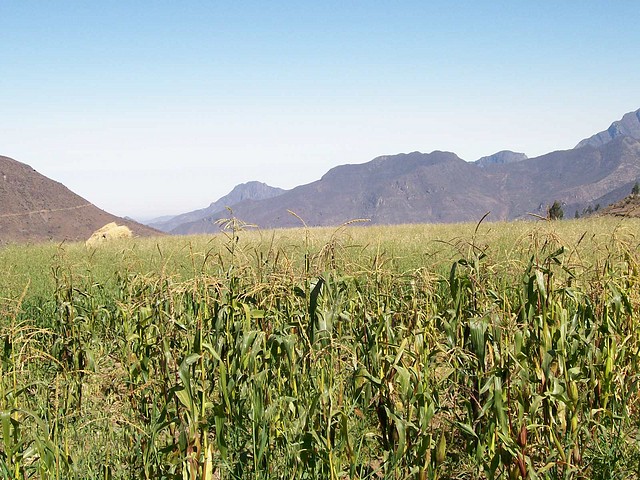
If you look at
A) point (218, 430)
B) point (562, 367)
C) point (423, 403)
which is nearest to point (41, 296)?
point (218, 430)

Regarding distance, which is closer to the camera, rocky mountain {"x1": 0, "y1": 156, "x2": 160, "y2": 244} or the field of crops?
the field of crops

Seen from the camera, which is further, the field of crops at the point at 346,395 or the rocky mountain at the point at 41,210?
→ the rocky mountain at the point at 41,210

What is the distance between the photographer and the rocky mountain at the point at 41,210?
193ft

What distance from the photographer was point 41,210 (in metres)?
64.1

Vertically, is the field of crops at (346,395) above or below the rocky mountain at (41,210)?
below

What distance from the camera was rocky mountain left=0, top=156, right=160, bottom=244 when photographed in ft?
193

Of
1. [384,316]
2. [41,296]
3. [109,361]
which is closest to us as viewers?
[384,316]

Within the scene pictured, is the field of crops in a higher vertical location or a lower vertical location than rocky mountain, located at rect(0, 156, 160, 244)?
lower

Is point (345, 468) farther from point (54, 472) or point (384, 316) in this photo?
point (54, 472)

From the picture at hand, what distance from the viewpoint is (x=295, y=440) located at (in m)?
3.07

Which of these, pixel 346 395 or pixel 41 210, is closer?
pixel 346 395

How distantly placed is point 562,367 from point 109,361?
4257 mm

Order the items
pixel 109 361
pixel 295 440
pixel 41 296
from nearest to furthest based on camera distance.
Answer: pixel 295 440
pixel 109 361
pixel 41 296

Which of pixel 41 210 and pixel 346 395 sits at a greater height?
pixel 41 210
